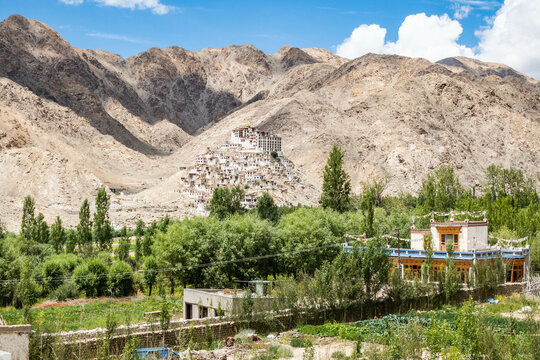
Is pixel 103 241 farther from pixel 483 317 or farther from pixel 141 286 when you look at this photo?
pixel 483 317

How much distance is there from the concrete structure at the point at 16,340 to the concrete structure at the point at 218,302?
346 inches

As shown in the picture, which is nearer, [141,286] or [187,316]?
[187,316]

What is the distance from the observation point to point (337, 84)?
171 m

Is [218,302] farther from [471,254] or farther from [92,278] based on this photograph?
[92,278]

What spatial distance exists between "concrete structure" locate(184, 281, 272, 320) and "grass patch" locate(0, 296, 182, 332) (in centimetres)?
194

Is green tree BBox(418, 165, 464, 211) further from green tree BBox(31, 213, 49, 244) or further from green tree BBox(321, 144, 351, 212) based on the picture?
Answer: green tree BBox(31, 213, 49, 244)

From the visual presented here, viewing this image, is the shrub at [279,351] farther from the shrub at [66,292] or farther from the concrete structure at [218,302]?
the shrub at [66,292]

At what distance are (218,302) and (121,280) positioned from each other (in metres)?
17.2

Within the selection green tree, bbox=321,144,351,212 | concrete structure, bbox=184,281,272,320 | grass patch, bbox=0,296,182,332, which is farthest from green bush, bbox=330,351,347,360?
green tree, bbox=321,144,351,212

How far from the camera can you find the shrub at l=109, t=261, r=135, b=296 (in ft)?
137

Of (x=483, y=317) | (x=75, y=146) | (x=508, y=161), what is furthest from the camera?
(x=75, y=146)

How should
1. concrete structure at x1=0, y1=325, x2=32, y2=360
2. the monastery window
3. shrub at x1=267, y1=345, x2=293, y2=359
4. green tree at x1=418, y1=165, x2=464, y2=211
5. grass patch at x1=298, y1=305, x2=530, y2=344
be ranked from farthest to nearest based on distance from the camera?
green tree at x1=418, y1=165, x2=464, y2=211, the monastery window, grass patch at x1=298, y1=305, x2=530, y2=344, shrub at x1=267, y1=345, x2=293, y2=359, concrete structure at x1=0, y1=325, x2=32, y2=360

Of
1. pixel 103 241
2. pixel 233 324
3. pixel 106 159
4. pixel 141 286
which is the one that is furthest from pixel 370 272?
pixel 106 159

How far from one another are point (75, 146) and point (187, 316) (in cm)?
Answer: 12435
